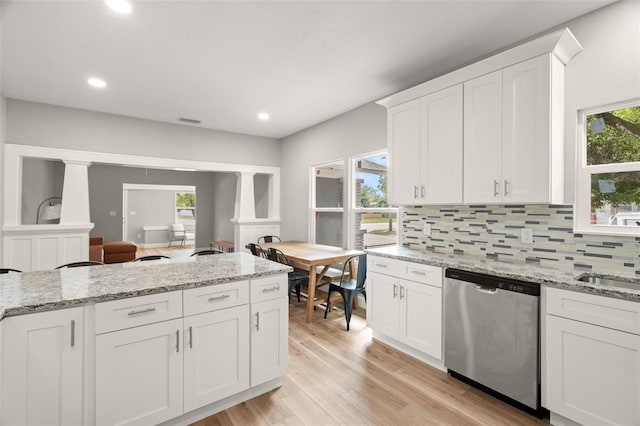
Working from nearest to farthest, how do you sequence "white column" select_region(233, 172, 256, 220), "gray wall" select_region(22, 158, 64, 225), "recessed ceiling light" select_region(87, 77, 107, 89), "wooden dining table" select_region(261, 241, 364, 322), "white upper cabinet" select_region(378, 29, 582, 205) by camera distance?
"white upper cabinet" select_region(378, 29, 582, 205), "recessed ceiling light" select_region(87, 77, 107, 89), "wooden dining table" select_region(261, 241, 364, 322), "gray wall" select_region(22, 158, 64, 225), "white column" select_region(233, 172, 256, 220)

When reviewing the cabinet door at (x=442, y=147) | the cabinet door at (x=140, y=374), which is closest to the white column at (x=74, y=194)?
the cabinet door at (x=140, y=374)

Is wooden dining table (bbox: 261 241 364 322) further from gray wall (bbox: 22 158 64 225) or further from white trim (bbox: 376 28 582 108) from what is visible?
gray wall (bbox: 22 158 64 225)

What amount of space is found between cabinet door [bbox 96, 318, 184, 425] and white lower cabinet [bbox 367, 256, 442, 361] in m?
1.86

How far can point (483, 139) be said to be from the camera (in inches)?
97.0

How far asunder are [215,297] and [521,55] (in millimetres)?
2772

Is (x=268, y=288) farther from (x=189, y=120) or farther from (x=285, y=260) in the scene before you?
(x=189, y=120)

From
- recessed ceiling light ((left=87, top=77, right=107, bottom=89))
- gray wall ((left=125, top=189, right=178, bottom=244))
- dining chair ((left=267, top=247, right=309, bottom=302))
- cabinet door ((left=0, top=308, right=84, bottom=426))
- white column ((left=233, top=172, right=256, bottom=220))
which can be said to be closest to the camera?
cabinet door ((left=0, top=308, right=84, bottom=426))

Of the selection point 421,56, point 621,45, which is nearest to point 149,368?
point 421,56

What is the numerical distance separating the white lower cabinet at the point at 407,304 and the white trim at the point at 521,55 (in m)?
1.64

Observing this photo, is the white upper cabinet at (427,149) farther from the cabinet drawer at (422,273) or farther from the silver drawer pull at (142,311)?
the silver drawer pull at (142,311)

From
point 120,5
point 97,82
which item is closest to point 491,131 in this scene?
point 120,5

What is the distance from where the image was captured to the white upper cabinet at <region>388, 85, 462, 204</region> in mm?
2652

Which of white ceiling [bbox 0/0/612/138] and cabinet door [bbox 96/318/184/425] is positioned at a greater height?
white ceiling [bbox 0/0/612/138]

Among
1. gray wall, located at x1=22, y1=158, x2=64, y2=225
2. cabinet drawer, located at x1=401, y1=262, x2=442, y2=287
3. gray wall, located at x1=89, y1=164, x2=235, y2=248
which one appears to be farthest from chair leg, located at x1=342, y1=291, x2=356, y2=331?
gray wall, located at x1=89, y1=164, x2=235, y2=248
